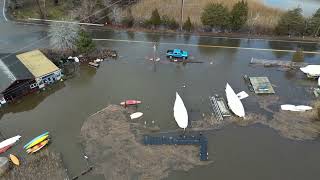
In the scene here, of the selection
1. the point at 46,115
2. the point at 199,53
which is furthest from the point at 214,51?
the point at 46,115

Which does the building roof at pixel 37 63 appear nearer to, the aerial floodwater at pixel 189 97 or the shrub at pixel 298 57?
the aerial floodwater at pixel 189 97

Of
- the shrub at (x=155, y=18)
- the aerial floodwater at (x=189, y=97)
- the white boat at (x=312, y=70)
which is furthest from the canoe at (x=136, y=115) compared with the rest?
the white boat at (x=312, y=70)

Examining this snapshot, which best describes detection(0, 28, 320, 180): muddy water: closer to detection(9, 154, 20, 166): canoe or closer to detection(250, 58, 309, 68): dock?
detection(9, 154, 20, 166): canoe

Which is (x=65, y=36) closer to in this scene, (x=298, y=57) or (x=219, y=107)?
(x=219, y=107)

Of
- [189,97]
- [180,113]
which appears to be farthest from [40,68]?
[189,97]

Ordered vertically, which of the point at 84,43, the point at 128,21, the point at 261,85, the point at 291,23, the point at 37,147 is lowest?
the point at 37,147

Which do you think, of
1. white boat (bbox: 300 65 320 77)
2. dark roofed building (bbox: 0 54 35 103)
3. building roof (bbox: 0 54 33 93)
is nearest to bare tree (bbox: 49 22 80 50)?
building roof (bbox: 0 54 33 93)
